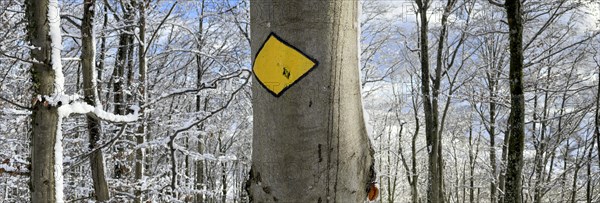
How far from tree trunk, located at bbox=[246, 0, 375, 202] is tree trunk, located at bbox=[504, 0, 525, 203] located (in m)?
5.43

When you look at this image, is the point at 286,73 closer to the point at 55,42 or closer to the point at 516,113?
the point at 55,42

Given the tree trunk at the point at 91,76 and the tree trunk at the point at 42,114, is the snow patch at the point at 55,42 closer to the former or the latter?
the tree trunk at the point at 42,114

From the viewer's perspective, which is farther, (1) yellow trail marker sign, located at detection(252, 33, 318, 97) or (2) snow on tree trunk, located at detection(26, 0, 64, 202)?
(2) snow on tree trunk, located at detection(26, 0, 64, 202)

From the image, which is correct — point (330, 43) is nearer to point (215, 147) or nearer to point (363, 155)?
point (363, 155)

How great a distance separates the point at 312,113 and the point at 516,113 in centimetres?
560

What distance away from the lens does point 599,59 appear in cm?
1118

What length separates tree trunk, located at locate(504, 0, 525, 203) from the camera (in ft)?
18.5

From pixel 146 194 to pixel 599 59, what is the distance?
11.3 metres

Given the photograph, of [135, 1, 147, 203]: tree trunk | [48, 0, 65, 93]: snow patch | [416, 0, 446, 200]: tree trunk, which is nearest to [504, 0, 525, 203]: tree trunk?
[416, 0, 446, 200]: tree trunk

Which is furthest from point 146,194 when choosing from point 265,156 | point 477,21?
point 477,21

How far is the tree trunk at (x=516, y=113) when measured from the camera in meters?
5.62

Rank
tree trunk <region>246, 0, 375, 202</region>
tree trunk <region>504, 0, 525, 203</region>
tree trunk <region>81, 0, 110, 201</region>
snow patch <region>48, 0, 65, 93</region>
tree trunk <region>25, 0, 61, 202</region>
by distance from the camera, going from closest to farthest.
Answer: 1. tree trunk <region>246, 0, 375, 202</region>
2. tree trunk <region>25, 0, 61, 202</region>
3. snow patch <region>48, 0, 65, 93</region>
4. tree trunk <region>504, 0, 525, 203</region>
5. tree trunk <region>81, 0, 110, 201</region>

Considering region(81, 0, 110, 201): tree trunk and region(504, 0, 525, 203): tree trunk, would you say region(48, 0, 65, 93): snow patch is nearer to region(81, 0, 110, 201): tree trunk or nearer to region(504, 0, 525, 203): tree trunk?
region(81, 0, 110, 201): tree trunk

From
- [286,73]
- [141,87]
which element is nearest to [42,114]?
[141,87]
